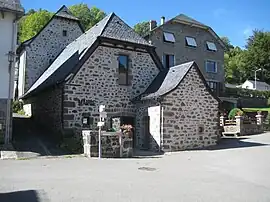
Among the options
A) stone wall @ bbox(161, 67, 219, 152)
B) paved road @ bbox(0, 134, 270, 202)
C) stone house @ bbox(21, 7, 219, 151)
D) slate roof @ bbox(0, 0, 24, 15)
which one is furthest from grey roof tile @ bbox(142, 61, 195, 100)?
slate roof @ bbox(0, 0, 24, 15)

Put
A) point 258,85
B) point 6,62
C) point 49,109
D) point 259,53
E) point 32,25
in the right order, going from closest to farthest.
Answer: point 6,62, point 49,109, point 32,25, point 259,53, point 258,85

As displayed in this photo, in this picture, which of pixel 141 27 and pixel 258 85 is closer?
pixel 258 85

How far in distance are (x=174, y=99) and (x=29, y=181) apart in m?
11.3

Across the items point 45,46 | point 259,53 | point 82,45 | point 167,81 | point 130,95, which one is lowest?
point 130,95

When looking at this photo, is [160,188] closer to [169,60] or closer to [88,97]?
[88,97]

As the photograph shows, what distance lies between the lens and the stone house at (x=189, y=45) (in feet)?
125

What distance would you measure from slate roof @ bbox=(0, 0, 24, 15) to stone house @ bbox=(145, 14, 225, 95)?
21868 mm

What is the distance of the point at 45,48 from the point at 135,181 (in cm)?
2499

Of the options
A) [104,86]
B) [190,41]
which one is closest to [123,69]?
[104,86]

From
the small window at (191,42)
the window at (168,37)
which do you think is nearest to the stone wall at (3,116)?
the window at (168,37)

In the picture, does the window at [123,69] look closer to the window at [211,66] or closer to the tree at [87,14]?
the window at [211,66]

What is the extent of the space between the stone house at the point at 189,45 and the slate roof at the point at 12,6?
2187 cm

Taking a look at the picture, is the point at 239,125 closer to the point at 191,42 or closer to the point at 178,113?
the point at 178,113

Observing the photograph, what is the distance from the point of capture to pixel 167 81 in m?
20.0
